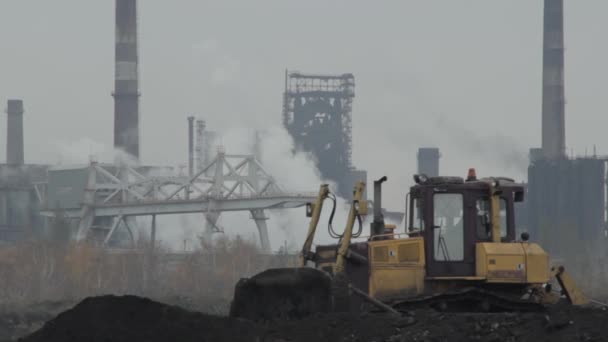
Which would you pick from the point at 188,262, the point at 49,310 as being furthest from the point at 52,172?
the point at 49,310

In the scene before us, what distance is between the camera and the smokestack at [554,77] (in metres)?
114

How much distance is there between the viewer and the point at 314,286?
70.3 feet

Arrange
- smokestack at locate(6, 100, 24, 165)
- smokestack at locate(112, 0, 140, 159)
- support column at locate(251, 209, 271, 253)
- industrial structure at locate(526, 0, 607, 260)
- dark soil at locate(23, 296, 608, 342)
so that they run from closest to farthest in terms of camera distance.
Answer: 1. dark soil at locate(23, 296, 608, 342)
2. support column at locate(251, 209, 271, 253)
3. industrial structure at locate(526, 0, 607, 260)
4. smokestack at locate(112, 0, 140, 159)
5. smokestack at locate(6, 100, 24, 165)

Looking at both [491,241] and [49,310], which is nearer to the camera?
[491,241]

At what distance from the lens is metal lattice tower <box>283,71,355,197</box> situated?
496ft

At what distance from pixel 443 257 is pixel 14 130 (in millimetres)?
114690

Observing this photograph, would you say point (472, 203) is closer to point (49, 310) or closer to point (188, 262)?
point (49, 310)

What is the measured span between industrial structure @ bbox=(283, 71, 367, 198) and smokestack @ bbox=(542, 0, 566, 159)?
122 ft

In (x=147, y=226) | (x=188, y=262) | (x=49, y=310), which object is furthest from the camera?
(x=147, y=226)

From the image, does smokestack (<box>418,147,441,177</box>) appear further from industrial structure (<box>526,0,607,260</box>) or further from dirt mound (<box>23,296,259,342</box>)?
dirt mound (<box>23,296,259,342</box>)

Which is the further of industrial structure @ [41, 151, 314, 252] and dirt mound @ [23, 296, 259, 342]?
industrial structure @ [41, 151, 314, 252]

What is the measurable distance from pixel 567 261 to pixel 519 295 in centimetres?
7087

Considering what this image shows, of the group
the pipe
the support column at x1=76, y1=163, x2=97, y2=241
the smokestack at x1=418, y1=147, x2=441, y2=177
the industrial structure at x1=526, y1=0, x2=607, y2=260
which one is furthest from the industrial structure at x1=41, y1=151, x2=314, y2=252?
the pipe

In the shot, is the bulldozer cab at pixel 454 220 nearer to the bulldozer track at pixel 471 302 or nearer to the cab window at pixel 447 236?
the cab window at pixel 447 236
